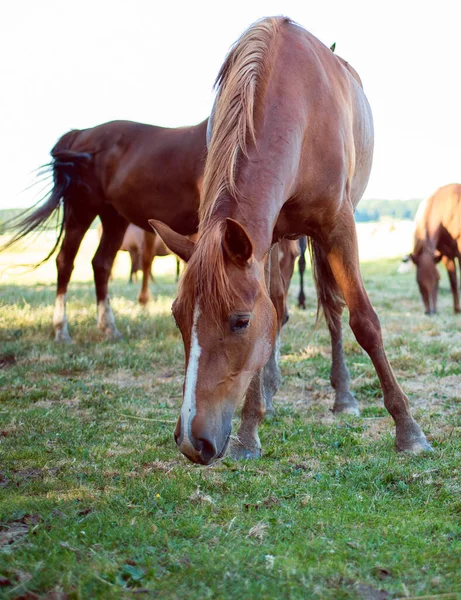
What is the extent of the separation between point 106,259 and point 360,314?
4587 mm

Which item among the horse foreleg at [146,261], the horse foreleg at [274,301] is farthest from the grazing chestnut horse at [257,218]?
the horse foreleg at [146,261]

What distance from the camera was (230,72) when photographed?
328cm

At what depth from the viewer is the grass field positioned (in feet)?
6.64

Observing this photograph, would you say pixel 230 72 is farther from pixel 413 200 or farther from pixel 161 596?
pixel 413 200

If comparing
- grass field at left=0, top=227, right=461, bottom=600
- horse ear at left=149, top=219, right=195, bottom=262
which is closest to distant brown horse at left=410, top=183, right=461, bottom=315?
grass field at left=0, top=227, right=461, bottom=600

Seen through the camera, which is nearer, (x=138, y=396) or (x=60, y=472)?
(x=60, y=472)

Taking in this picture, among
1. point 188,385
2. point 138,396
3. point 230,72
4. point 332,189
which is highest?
point 230,72

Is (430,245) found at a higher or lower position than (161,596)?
higher

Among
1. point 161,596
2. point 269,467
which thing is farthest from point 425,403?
point 161,596

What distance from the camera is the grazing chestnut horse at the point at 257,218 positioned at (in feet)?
8.29

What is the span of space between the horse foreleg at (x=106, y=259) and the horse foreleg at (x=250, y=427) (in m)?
3.97

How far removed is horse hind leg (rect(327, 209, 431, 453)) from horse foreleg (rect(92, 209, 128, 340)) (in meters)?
4.26

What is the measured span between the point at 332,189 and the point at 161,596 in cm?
220

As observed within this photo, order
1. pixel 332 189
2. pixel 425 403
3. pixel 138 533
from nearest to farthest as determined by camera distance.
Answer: pixel 138 533 < pixel 332 189 < pixel 425 403
